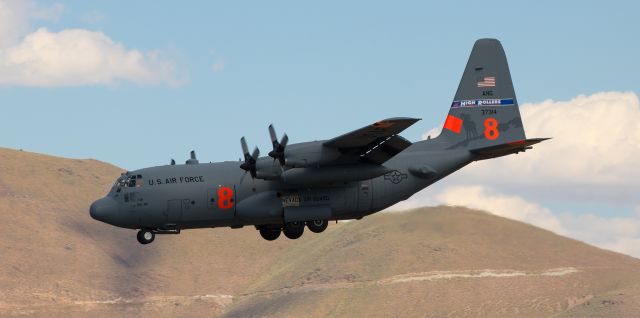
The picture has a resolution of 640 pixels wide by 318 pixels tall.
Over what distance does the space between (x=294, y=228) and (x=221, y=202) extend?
13.8 feet

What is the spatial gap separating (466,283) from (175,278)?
2245 inches

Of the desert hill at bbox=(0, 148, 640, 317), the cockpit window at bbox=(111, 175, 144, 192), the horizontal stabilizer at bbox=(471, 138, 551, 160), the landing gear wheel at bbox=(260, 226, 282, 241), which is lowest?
the desert hill at bbox=(0, 148, 640, 317)

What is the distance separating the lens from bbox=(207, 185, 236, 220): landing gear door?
2158 inches

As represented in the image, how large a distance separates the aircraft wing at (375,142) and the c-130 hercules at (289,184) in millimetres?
48

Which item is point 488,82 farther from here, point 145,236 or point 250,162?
point 145,236

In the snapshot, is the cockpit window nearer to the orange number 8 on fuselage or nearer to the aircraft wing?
the orange number 8 on fuselage

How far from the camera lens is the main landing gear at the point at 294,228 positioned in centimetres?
5588

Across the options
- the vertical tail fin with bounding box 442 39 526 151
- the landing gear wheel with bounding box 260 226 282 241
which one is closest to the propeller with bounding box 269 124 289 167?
the landing gear wheel with bounding box 260 226 282 241

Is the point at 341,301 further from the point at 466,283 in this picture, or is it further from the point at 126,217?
the point at 126,217

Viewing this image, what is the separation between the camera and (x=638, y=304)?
14112 cm

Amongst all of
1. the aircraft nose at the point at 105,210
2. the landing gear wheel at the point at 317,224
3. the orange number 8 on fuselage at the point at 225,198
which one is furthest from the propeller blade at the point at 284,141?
the aircraft nose at the point at 105,210

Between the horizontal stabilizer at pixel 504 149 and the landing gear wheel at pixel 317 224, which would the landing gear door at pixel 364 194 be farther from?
the horizontal stabilizer at pixel 504 149

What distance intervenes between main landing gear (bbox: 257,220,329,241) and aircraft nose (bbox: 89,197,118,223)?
8.09 metres

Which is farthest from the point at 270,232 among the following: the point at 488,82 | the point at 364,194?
the point at 488,82
